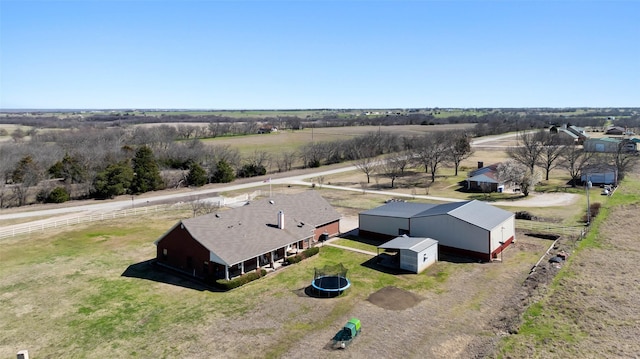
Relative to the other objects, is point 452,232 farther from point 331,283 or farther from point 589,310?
point 331,283

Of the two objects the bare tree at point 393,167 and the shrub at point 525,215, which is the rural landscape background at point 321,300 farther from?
the bare tree at point 393,167

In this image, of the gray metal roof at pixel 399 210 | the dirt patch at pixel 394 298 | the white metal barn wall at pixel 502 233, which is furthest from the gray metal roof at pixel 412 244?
the white metal barn wall at pixel 502 233

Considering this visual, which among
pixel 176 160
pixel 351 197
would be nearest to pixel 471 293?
pixel 351 197

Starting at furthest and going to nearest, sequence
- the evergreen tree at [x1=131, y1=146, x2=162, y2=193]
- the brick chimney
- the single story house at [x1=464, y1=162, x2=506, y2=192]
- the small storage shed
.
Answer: the evergreen tree at [x1=131, y1=146, x2=162, y2=193], the single story house at [x1=464, y1=162, x2=506, y2=192], the brick chimney, the small storage shed

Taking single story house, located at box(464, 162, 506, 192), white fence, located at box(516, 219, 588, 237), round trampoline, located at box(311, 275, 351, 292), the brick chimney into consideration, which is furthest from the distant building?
round trampoline, located at box(311, 275, 351, 292)

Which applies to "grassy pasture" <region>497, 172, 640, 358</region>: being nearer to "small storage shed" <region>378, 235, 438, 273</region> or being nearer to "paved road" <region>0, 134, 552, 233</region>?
"small storage shed" <region>378, 235, 438, 273</region>

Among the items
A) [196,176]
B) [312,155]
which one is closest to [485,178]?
[312,155]
